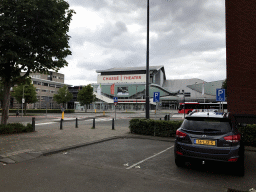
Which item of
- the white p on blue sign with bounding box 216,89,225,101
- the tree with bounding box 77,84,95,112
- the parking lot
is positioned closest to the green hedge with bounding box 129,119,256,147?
the parking lot

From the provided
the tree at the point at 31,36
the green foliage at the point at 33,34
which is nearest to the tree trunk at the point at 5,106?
the tree at the point at 31,36

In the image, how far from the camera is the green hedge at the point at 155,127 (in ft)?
31.4

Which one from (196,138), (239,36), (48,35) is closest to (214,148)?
(196,138)

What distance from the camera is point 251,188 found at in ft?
12.4

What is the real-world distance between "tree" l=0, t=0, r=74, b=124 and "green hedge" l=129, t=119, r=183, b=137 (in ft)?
18.7

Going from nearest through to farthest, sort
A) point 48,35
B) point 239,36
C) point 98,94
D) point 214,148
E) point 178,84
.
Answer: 1. point 214,148
2. point 48,35
3. point 239,36
4. point 98,94
5. point 178,84

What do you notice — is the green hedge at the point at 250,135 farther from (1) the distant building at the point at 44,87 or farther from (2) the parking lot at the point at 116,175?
(1) the distant building at the point at 44,87

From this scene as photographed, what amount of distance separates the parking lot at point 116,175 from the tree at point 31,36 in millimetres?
6246

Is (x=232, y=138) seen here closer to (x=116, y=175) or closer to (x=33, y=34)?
(x=116, y=175)

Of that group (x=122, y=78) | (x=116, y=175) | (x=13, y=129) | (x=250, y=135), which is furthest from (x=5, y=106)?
(x=122, y=78)

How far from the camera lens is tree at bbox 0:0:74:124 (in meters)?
9.30

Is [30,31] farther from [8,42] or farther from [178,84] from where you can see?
[178,84]

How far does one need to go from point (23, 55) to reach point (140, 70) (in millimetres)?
71474

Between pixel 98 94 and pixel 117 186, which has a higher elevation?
pixel 98 94
